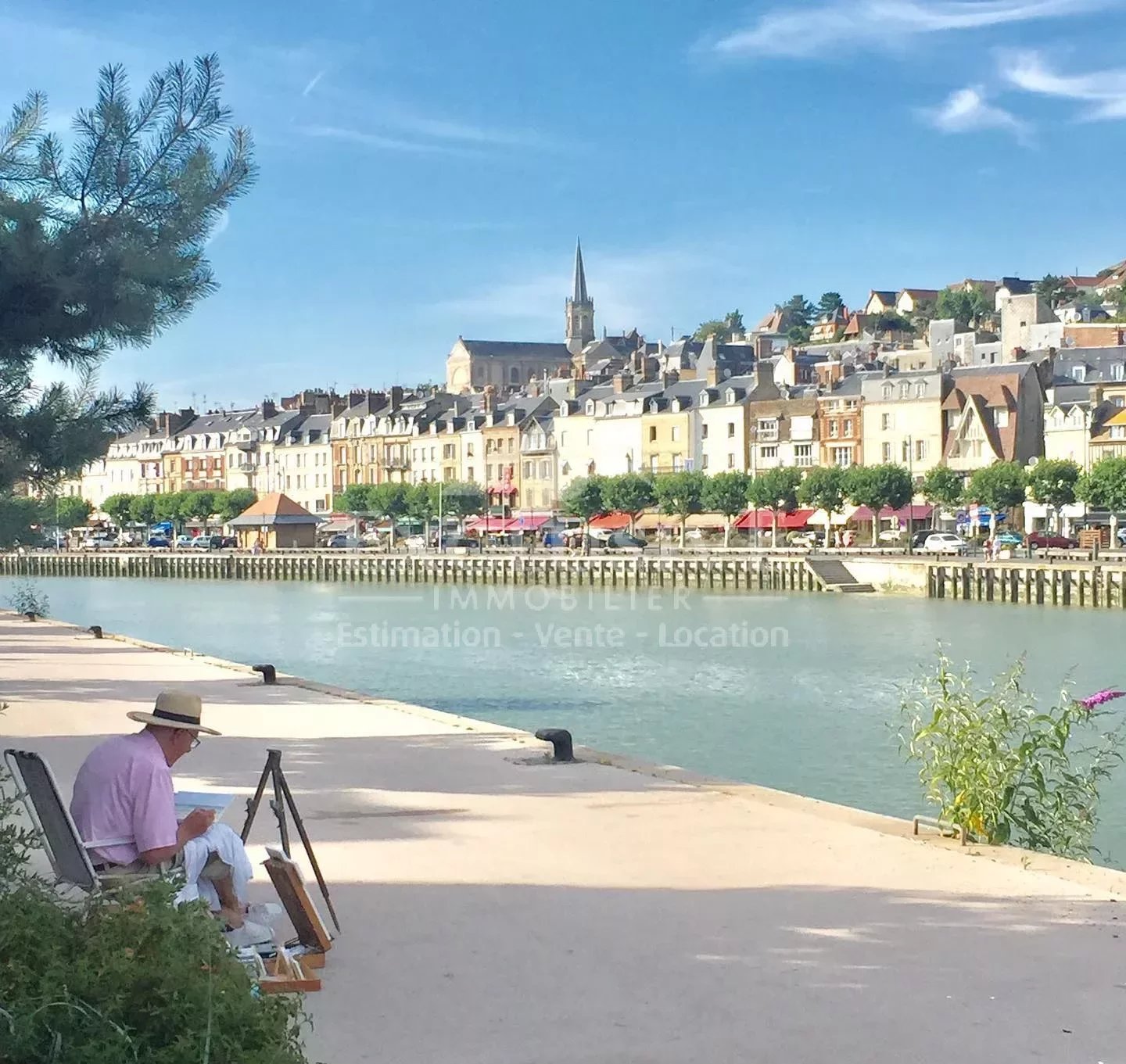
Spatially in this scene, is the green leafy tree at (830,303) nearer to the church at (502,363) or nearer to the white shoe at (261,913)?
the church at (502,363)

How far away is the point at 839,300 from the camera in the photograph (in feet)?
565

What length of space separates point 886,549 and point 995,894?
59.3m

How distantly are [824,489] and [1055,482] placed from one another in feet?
36.0

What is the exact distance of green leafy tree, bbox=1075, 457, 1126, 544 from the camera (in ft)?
199

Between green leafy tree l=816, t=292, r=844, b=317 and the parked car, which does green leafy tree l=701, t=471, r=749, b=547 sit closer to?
the parked car

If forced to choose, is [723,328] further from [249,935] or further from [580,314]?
[249,935]

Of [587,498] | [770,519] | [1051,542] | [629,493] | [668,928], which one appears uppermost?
[629,493]

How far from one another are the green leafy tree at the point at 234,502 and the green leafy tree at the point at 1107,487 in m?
58.0

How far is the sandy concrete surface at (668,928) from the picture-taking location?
17.6 ft

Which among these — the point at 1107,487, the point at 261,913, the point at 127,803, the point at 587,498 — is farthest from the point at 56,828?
the point at 587,498

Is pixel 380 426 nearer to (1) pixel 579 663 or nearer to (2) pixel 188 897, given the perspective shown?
(1) pixel 579 663

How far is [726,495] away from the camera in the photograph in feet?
247

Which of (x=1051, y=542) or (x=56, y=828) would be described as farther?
(x=1051, y=542)

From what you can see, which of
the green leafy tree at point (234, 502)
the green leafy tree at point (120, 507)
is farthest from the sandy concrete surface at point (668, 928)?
the green leafy tree at point (120, 507)
